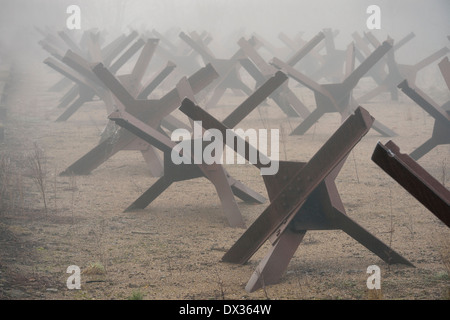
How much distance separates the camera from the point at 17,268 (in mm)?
4082

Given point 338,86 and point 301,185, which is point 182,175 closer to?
point 301,185

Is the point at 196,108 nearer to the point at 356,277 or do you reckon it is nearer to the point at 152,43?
the point at 356,277

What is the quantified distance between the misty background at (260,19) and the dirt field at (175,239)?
17.7m

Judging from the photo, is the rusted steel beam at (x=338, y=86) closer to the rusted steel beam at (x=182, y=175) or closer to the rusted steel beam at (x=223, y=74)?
the rusted steel beam at (x=223, y=74)

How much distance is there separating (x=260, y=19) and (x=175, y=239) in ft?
117

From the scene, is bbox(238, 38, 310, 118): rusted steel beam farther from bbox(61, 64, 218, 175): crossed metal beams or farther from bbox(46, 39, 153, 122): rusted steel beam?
bbox(61, 64, 218, 175): crossed metal beams

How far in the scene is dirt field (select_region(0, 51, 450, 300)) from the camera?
3801mm

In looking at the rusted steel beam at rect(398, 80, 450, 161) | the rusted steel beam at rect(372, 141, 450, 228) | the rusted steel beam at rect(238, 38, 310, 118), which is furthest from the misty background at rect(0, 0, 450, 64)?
the rusted steel beam at rect(372, 141, 450, 228)

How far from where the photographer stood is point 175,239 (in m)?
5.09

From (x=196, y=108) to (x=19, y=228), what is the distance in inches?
74.5

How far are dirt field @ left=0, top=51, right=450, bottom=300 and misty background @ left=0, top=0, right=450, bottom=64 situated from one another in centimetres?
1773

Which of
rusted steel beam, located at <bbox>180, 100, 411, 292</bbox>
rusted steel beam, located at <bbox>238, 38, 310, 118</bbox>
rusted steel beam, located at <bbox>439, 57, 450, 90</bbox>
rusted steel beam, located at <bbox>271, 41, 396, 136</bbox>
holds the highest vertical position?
rusted steel beam, located at <bbox>238, 38, 310, 118</bbox>

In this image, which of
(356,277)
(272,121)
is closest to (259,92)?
(356,277)

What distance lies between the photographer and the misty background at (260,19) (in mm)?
32281
